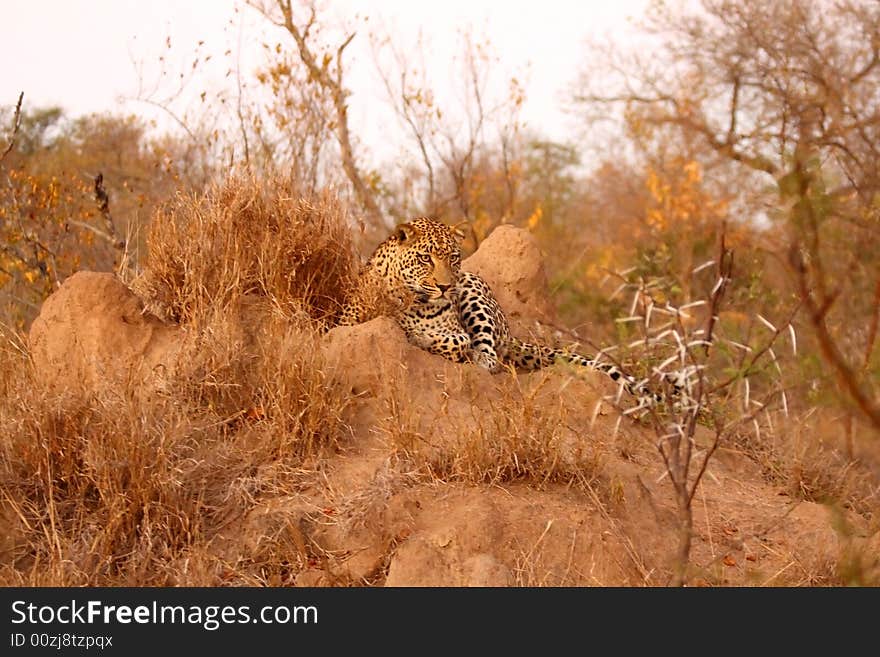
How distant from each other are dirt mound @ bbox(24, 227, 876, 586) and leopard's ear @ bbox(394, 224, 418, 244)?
1135mm

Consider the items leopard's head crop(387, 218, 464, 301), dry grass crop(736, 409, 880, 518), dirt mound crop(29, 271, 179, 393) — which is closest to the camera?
dirt mound crop(29, 271, 179, 393)

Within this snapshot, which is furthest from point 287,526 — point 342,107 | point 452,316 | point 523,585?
point 342,107

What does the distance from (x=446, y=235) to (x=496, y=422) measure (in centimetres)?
243

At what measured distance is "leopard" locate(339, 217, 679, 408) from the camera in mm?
6949

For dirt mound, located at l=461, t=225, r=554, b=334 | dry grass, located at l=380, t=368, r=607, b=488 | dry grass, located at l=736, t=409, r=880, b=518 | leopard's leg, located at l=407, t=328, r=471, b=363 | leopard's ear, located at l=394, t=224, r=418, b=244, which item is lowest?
dry grass, located at l=736, t=409, r=880, b=518

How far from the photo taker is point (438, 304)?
7.29 metres

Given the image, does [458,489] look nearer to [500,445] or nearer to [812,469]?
[500,445]

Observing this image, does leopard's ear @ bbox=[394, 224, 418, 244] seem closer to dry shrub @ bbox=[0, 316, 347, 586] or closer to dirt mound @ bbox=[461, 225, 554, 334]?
dirt mound @ bbox=[461, 225, 554, 334]

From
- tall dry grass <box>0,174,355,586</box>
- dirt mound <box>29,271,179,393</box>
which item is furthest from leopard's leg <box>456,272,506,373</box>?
dirt mound <box>29,271,179,393</box>

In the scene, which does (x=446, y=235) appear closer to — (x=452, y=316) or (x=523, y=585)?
(x=452, y=316)

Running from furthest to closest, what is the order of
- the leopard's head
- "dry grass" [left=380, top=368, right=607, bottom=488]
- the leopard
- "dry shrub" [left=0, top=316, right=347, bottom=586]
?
the leopard's head
the leopard
"dry grass" [left=380, top=368, right=607, bottom=488]
"dry shrub" [left=0, top=316, right=347, bottom=586]

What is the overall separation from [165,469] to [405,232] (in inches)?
112

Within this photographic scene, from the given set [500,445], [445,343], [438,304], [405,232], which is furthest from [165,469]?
[405,232]

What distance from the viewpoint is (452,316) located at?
288 inches
